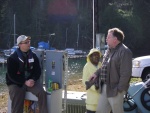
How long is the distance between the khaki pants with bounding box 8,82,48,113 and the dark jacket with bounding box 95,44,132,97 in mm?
1390

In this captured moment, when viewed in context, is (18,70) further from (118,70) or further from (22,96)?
(118,70)

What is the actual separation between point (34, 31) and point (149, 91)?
64.8 metres

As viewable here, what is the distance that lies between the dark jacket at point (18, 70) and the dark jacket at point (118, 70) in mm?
1589

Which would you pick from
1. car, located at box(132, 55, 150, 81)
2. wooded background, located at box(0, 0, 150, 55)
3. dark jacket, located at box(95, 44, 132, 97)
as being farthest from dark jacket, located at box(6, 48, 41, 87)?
wooded background, located at box(0, 0, 150, 55)

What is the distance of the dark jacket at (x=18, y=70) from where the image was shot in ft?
20.4

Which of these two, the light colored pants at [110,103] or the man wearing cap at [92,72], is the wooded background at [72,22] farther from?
the light colored pants at [110,103]

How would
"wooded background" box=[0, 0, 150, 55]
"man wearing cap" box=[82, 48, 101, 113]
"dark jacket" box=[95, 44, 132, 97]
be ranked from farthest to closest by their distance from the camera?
"wooded background" box=[0, 0, 150, 55], "man wearing cap" box=[82, 48, 101, 113], "dark jacket" box=[95, 44, 132, 97]

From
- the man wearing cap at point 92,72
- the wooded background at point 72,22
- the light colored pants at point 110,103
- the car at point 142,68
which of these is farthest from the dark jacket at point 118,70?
the wooded background at point 72,22

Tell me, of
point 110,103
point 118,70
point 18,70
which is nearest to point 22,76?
point 18,70

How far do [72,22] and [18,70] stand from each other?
6624 cm

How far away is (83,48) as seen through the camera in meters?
66.1

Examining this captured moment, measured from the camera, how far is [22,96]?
636 cm

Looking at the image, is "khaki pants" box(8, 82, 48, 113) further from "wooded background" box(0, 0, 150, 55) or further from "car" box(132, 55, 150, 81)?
"wooded background" box(0, 0, 150, 55)

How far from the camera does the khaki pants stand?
20.6 ft
